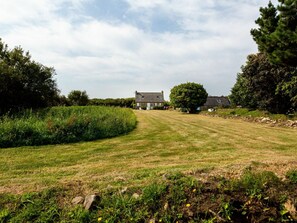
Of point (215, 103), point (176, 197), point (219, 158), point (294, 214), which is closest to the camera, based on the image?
point (294, 214)

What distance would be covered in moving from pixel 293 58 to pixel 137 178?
620cm

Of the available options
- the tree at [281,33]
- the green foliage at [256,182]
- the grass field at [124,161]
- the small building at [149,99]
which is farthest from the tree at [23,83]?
the small building at [149,99]

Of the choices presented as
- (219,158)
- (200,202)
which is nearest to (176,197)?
(200,202)

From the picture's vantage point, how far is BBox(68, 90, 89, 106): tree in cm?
4202

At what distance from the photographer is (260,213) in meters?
3.24

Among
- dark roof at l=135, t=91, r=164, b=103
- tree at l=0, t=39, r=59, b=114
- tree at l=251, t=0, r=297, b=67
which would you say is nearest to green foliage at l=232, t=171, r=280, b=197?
tree at l=251, t=0, r=297, b=67

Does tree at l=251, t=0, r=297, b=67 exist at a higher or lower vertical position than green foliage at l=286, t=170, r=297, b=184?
higher

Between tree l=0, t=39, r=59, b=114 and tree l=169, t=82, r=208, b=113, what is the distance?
18.1 metres

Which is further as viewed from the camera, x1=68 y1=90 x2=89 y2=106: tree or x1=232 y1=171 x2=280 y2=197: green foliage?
x1=68 y1=90 x2=89 y2=106: tree

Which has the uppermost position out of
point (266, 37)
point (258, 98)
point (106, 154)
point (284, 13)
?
point (284, 13)

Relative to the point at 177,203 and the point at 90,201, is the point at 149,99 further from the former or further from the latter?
the point at 177,203

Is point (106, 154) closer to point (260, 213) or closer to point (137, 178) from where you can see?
point (137, 178)

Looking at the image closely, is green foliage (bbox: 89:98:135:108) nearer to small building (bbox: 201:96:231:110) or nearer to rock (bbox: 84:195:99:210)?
small building (bbox: 201:96:231:110)

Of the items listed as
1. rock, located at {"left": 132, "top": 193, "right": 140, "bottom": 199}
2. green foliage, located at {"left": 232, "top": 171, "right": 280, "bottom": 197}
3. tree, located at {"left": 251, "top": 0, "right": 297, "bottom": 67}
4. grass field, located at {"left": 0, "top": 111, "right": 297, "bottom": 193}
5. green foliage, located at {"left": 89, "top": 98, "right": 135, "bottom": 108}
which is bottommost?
grass field, located at {"left": 0, "top": 111, "right": 297, "bottom": 193}
